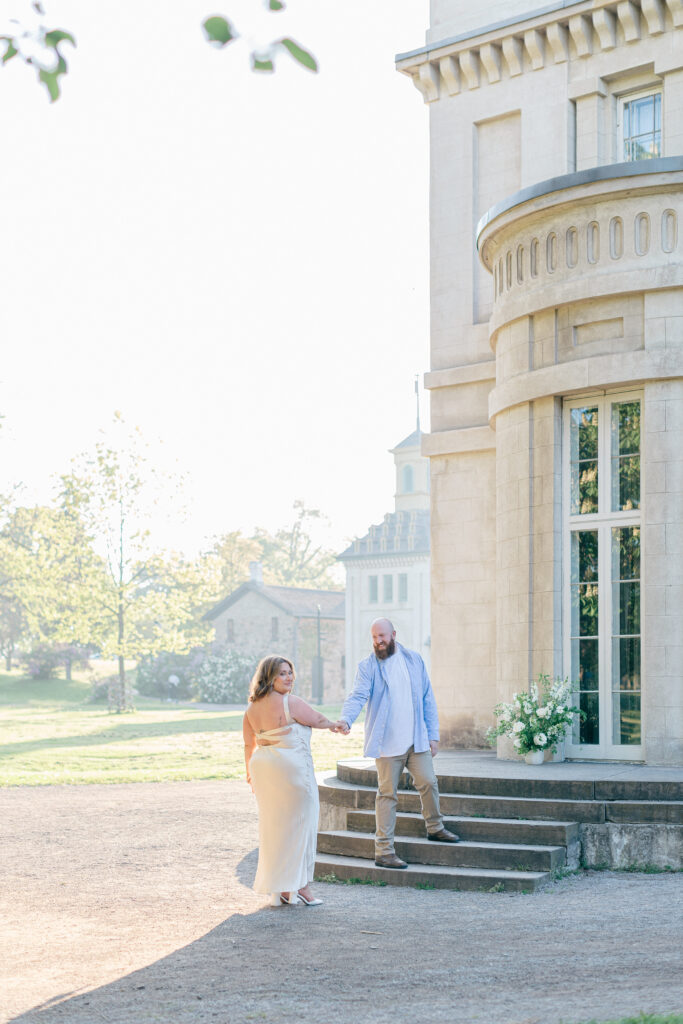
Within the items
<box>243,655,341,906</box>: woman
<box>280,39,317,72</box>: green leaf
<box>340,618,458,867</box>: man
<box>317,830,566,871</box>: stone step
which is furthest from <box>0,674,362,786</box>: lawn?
<box>280,39,317,72</box>: green leaf

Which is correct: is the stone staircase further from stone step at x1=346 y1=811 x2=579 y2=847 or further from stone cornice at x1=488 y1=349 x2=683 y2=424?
stone cornice at x1=488 y1=349 x2=683 y2=424

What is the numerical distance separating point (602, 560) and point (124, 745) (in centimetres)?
1834

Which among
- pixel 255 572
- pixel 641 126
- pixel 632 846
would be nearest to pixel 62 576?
pixel 255 572

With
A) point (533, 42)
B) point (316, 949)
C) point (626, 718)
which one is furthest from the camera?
point (533, 42)

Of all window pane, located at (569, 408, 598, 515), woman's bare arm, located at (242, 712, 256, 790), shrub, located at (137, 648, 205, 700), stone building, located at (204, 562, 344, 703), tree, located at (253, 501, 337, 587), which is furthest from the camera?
tree, located at (253, 501, 337, 587)

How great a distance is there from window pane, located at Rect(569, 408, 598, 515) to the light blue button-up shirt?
11.3ft

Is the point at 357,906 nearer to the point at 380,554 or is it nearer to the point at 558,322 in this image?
the point at 558,322

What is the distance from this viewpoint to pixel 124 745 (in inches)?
1109

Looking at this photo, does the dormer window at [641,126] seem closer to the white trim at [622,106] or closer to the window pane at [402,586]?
the white trim at [622,106]

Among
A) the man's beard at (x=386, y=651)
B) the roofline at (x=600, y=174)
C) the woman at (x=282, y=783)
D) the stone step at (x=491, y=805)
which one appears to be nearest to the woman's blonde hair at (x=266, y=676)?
the woman at (x=282, y=783)

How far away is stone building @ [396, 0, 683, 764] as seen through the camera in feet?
38.7

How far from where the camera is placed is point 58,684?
60438 mm

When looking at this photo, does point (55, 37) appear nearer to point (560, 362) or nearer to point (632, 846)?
point (632, 846)

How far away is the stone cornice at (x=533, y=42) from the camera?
1427 cm
